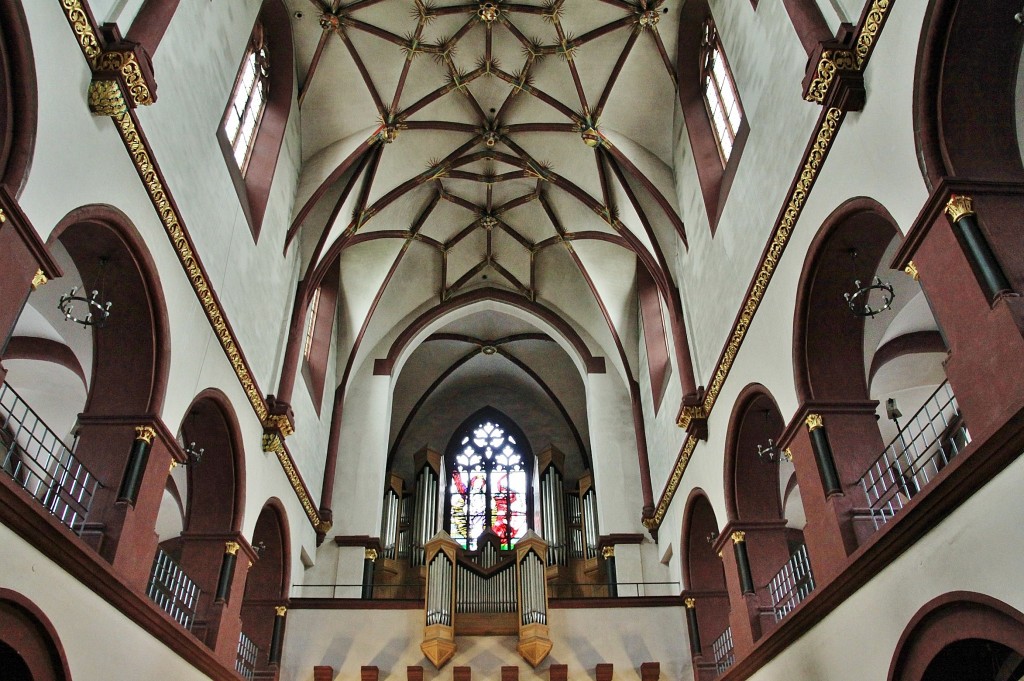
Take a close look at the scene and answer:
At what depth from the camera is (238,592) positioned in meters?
12.6

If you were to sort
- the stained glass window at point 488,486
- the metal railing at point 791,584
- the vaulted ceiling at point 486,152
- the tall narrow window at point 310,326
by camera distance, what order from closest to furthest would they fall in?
1. the metal railing at point 791,584
2. the vaulted ceiling at point 486,152
3. the tall narrow window at point 310,326
4. the stained glass window at point 488,486

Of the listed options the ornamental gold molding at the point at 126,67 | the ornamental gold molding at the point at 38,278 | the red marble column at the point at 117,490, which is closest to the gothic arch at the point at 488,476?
the red marble column at the point at 117,490

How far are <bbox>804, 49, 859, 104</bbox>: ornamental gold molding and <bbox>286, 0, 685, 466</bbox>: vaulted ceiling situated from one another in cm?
675

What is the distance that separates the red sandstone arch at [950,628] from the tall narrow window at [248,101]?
10944 millimetres

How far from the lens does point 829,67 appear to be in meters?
8.66

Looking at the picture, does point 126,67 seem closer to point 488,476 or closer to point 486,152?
point 486,152

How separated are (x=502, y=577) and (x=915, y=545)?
983 centimetres

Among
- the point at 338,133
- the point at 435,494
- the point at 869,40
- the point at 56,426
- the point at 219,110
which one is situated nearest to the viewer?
the point at 869,40

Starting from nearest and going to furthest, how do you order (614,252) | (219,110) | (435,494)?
(219,110) → (614,252) → (435,494)

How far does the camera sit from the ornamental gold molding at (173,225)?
827 centimetres

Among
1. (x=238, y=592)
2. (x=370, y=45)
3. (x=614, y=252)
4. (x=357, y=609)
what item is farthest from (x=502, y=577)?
(x=370, y=45)

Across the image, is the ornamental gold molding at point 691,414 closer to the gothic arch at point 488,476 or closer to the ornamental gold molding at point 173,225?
the ornamental gold molding at point 173,225

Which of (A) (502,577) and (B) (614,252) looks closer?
(A) (502,577)

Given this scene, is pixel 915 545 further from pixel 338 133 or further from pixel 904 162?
pixel 338 133
